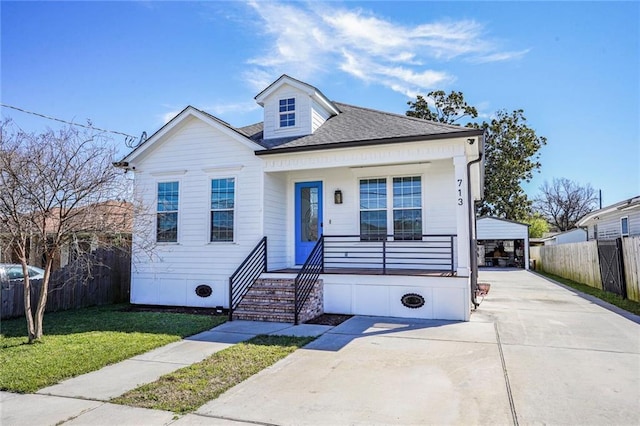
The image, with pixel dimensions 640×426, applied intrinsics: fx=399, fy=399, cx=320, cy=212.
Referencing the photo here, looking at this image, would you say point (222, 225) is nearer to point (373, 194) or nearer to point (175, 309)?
point (175, 309)

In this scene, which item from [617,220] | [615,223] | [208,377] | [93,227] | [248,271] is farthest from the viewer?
[615,223]

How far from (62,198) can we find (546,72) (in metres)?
13.2

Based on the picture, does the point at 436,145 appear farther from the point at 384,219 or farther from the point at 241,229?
the point at 241,229

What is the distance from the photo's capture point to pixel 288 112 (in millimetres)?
11336

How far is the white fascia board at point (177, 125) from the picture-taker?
10312mm

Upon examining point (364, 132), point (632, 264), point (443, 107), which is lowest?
point (632, 264)

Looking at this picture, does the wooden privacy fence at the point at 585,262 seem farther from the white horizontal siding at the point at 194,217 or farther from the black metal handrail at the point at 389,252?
the white horizontal siding at the point at 194,217

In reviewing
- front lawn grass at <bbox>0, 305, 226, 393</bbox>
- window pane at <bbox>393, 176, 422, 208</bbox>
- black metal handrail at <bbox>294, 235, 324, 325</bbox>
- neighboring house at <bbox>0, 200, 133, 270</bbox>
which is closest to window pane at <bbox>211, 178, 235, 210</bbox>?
black metal handrail at <bbox>294, 235, 324, 325</bbox>

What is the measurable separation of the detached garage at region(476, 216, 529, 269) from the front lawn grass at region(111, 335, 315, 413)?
25.8m

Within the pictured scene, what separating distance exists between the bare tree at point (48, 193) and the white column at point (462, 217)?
6889 mm

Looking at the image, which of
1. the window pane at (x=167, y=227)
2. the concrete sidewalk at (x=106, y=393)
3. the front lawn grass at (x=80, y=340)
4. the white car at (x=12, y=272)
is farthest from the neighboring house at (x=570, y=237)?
the white car at (x=12, y=272)

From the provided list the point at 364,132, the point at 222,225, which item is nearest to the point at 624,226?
the point at 364,132

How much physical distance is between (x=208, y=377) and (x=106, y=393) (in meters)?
1.10

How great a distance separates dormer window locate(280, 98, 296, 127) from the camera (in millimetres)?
11297
